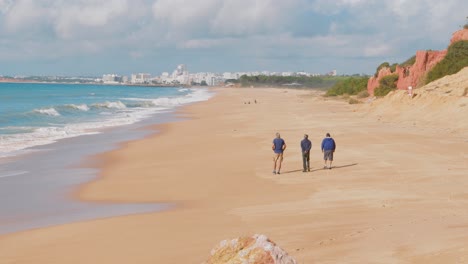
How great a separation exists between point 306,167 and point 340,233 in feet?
28.4

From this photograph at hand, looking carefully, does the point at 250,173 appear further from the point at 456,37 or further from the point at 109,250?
the point at 456,37

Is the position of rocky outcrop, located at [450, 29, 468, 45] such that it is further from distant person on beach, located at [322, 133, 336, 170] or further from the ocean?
distant person on beach, located at [322, 133, 336, 170]

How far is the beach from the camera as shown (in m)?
9.50

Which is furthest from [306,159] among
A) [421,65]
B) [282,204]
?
[421,65]

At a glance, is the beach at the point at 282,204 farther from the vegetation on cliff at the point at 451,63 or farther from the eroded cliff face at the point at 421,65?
the eroded cliff face at the point at 421,65

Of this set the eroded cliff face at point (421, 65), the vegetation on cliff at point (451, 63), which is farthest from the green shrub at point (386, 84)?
the vegetation on cliff at point (451, 63)

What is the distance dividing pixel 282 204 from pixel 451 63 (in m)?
42.6

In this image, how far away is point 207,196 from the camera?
607 inches

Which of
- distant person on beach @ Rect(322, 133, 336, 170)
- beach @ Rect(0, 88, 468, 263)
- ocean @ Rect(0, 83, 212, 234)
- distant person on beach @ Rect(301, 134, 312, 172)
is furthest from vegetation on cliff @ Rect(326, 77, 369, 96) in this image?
distant person on beach @ Rect(301, 134, 312, 172)

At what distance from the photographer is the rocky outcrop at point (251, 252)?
234 inches

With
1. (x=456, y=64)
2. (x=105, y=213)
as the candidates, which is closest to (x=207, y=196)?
(x=105, y=213)

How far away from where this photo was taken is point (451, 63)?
51.9m

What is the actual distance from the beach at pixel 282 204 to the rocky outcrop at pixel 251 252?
2.49m

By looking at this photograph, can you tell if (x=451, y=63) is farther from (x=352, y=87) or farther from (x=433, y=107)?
(x=352, y=87)
